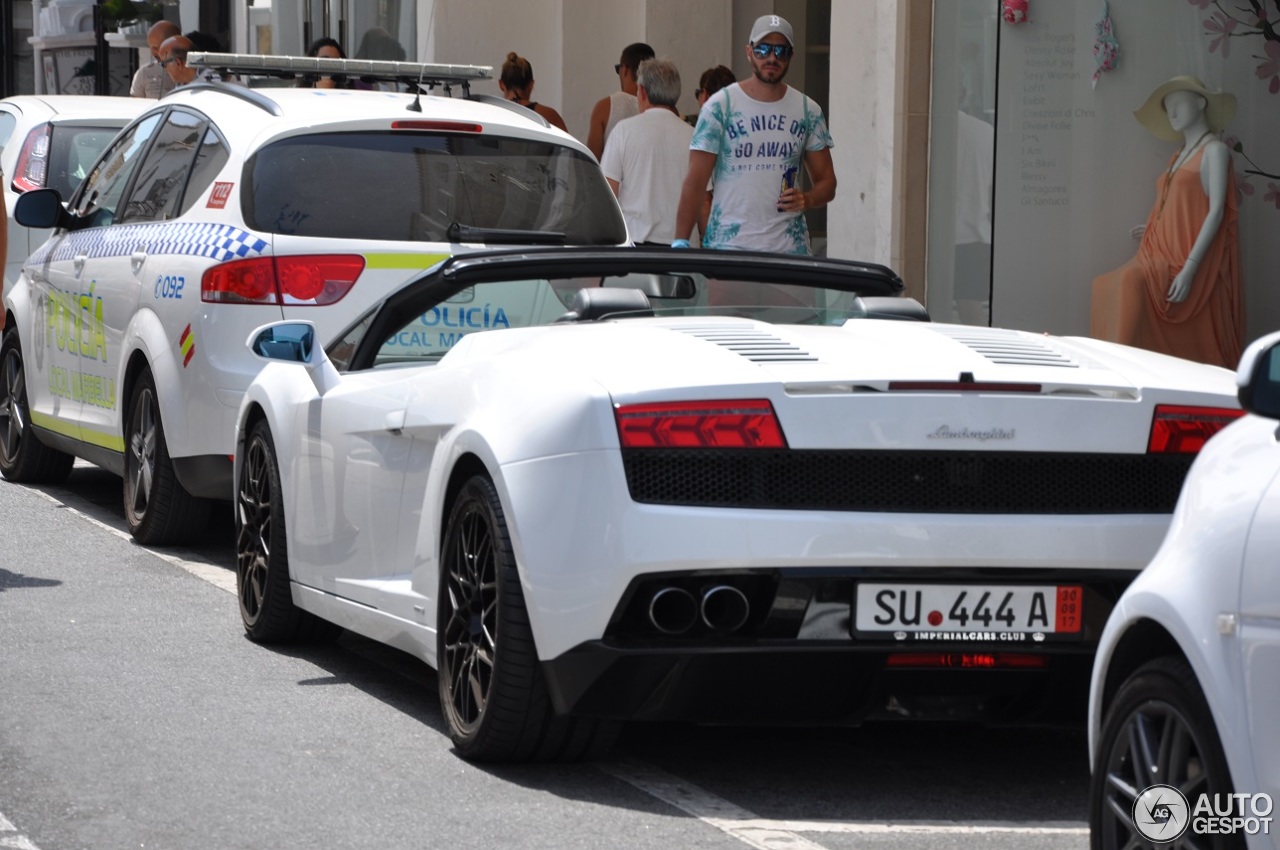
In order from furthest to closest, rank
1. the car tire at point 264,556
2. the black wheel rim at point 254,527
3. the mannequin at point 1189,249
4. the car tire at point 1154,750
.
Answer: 1. the mannequin at point 1189,249
2. the black wheel rim at point 254,527
3. the car tire at point 264,556
4. the car tire at point 1154,750

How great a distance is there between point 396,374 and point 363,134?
8.58 feet

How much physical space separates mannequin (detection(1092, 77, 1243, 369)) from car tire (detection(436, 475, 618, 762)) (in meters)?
7.35

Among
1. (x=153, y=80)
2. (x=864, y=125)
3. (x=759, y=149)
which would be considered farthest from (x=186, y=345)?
(x=153, y=80)

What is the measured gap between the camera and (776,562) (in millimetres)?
5059

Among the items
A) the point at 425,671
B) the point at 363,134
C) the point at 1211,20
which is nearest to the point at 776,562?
the point at 425,671

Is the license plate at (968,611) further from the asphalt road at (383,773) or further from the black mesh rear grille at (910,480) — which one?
the asphalt road at (383,773)

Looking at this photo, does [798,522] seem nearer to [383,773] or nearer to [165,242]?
[383,773]

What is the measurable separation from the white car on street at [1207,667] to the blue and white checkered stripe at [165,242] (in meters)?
5.00

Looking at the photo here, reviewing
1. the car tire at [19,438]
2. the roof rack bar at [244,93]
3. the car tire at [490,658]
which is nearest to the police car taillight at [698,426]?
the car tire at [490,658]

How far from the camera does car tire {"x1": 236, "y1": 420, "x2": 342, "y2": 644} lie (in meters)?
7.11

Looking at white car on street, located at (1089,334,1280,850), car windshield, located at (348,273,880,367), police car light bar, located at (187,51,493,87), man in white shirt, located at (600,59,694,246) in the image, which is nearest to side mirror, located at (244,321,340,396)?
car windshield, located at (348,273,880,367)

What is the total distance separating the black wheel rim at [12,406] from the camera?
11188 millimetres

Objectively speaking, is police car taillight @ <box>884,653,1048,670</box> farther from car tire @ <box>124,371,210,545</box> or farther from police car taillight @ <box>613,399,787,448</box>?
car tire @ <box>124,371,210,545</box>

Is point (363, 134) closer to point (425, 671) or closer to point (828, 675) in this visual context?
point (425, 671)
